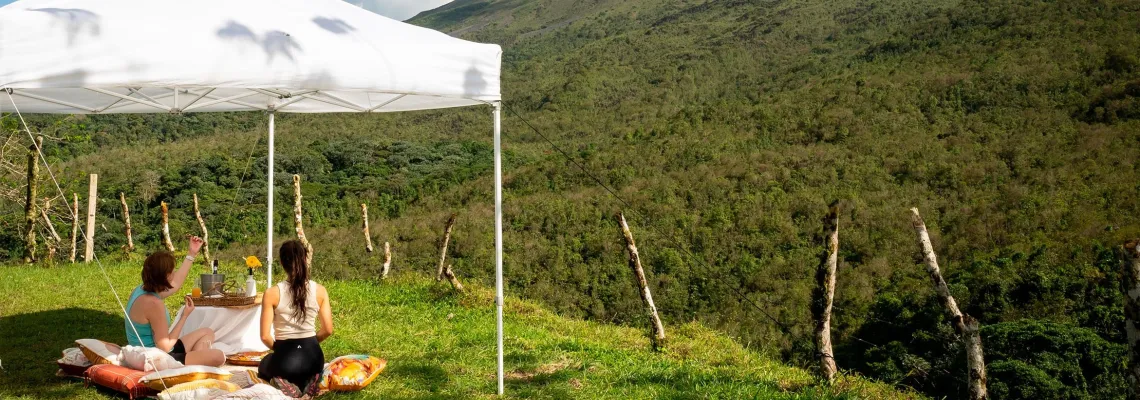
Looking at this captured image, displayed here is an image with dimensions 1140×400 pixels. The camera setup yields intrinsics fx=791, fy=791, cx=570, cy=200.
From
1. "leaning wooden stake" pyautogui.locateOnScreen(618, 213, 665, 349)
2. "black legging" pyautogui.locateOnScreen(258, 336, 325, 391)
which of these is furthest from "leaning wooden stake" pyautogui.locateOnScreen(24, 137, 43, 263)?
"black legging" pyautogui.locateOnScreen(258, 336, 325, 391)

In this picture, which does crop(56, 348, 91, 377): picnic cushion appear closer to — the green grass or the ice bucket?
the green grass

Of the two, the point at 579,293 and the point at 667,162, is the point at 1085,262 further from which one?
the point at 667,162

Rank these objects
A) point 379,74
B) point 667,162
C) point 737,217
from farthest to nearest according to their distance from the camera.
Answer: point 667,162, point 737,217, point 379,74

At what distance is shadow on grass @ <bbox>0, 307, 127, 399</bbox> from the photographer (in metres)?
4.22

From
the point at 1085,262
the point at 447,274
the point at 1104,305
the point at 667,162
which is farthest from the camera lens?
the point at 667,162

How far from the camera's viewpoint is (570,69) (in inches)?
3804

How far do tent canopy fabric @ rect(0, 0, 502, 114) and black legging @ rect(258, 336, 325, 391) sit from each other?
1.28 meters

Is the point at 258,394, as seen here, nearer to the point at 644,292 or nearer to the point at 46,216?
the point at 644,292

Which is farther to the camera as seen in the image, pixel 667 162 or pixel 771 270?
pixel 667 162

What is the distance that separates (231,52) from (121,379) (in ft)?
5.65

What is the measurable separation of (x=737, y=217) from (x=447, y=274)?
1230 inches

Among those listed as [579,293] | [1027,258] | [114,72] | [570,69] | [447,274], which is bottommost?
[579,293]

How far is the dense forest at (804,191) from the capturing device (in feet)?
71.3

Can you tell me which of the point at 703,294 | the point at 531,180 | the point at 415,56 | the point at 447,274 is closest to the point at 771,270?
the point at 703,294
